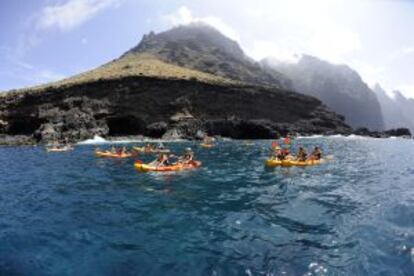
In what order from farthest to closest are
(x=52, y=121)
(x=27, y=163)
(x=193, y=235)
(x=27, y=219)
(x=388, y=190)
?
(x=52, y=121)
(x=27, y=163)
(x=388, y=190)
(x=27, y=219)
(x=193, y=235)

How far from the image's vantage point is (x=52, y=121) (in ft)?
347

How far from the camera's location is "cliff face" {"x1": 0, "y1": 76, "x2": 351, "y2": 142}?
108 m

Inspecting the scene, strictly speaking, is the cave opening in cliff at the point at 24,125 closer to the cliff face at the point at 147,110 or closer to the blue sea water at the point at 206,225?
the cliff face at the point at 147,110

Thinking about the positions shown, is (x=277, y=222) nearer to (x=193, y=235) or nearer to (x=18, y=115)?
(x=193, y=235)

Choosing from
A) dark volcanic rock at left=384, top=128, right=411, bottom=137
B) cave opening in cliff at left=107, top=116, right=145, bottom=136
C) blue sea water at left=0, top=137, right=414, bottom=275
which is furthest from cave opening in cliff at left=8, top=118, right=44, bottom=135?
dark volcanic rock at left=384, top=128, right=411, bottom=137

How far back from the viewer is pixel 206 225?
2133cm

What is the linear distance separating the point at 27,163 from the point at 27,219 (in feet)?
103

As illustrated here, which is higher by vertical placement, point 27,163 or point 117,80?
point 117,80

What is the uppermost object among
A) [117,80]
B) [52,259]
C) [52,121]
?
[117,80]

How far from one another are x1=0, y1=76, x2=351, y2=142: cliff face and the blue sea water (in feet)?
233

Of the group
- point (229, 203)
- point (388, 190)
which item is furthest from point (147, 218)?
point (388, 190)

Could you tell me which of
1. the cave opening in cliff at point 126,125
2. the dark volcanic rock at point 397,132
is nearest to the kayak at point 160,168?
the cave opening in cliff at point 126,125

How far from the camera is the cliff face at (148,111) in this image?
108000 millimetres

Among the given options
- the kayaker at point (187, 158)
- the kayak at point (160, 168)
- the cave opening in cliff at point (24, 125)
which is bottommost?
the kayak at point (160, 168)
